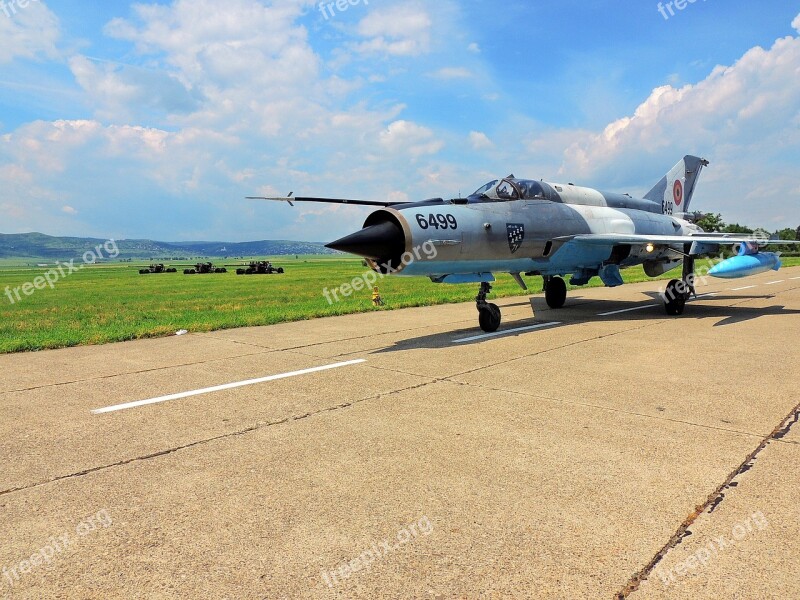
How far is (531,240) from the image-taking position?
36.0ft

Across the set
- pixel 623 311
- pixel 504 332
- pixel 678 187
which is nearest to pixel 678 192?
pixel 678 187

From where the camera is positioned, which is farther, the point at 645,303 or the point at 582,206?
the point at 645,303

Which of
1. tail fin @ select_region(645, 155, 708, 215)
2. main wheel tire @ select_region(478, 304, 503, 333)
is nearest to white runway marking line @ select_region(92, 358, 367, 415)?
main wheel tire @ select_region(478, 304, 503, 333)

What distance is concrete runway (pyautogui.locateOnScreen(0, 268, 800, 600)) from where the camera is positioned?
2.66 m

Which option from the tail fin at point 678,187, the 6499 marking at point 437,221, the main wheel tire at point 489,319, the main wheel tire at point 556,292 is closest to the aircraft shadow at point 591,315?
the main wheel tire at point 489,319

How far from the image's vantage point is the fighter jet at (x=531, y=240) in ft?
28.2

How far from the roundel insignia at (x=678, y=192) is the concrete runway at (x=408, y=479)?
11408 millimetres

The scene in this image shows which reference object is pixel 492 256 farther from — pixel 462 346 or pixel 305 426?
pixel 305 426

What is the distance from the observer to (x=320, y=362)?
7.95 meters

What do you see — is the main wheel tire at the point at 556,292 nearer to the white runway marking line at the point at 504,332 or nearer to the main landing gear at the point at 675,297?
the main landing gear at the point at 675,297

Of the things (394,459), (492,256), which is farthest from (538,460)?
(492,256)

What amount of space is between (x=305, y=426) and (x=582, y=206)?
1013cm

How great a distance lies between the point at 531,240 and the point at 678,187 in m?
10.1

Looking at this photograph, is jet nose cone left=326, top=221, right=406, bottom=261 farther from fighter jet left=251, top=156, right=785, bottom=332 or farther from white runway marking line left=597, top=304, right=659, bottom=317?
white runway marking line left=597, top=304, right=659, bottom=317
